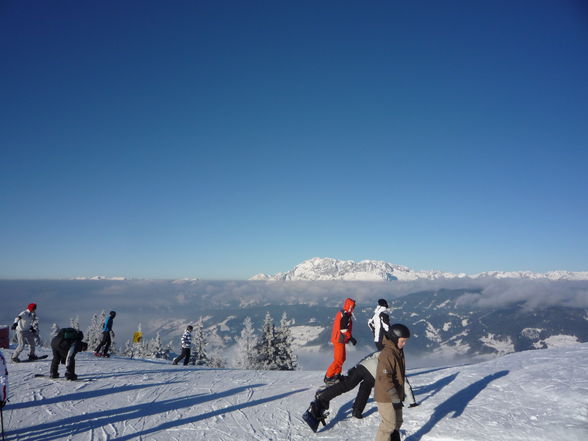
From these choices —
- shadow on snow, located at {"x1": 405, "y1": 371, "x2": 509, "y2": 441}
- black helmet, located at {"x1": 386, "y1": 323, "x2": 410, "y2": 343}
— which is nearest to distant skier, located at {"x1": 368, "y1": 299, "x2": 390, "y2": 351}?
shadow on snow, located at {"x1": 405, "y1": 371, "x2": 509, "y2": 441}

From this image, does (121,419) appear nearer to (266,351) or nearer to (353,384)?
(353,384)

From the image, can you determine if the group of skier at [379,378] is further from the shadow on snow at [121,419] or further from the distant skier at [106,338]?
the distant skier at [106,338]

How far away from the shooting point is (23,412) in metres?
7.96

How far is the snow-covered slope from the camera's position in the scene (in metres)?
6.86

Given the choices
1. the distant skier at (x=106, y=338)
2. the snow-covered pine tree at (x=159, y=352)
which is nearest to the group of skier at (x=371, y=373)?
the distant skier at (x=106, y=338)

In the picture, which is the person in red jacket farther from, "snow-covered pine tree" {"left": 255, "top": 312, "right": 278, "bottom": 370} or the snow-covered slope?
"snow-covered pine tree" {"left": 255, "top": 312, "right": 278, "bottom": 370}

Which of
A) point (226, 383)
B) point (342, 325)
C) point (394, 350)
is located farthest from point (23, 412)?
point (394, 350)

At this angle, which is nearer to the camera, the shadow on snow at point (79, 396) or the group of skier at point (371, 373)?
the group of skier at point (371, 373)

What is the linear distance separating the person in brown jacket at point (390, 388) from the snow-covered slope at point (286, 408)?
1.54 metres

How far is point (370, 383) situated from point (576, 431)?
157 inches

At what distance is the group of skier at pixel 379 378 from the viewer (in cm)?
548

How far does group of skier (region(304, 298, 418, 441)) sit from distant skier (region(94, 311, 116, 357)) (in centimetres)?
1193

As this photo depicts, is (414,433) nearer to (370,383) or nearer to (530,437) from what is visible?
(370,383)

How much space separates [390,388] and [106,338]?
1694 cm
